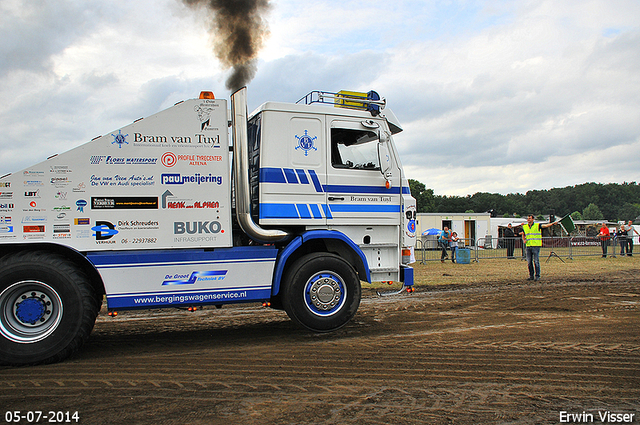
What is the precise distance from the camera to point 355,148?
23.5ft

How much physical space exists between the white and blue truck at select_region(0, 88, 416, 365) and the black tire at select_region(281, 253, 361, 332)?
20 millimetres

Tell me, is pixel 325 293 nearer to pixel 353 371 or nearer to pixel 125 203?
pixel 353 371

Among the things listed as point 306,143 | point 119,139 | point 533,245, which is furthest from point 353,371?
point 533,245

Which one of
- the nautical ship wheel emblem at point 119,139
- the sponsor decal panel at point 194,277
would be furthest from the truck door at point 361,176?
the nautical ship wheel emblem at point 119,139

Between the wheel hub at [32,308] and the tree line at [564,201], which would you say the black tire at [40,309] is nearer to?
the wheel hub at [32,308]

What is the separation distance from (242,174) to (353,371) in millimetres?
3053

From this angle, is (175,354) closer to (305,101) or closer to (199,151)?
(199,151)

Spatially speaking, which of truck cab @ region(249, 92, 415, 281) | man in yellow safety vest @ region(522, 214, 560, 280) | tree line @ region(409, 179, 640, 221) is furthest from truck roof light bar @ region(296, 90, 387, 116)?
tree line @ region(409, 179, 640, 221)


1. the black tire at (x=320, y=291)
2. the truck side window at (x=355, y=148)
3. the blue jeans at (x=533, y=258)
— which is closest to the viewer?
the black tire at (x=320, y=291)

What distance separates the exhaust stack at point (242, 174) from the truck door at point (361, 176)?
1027mm

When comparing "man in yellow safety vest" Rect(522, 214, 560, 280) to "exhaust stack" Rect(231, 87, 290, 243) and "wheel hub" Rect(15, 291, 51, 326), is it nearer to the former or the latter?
"exhaust stack" Rect(231, 87, 290, 243)

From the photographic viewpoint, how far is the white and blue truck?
18.0 feet

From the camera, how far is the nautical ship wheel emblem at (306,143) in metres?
6.79

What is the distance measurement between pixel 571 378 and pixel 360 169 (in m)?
3.92
